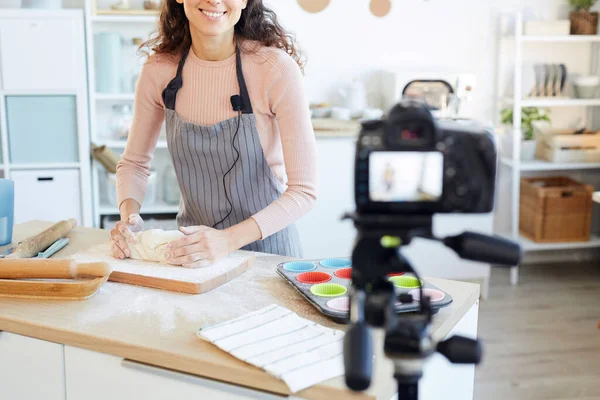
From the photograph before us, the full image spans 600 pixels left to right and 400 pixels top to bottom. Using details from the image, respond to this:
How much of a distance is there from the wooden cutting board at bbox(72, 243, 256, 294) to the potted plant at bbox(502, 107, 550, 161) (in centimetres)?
279

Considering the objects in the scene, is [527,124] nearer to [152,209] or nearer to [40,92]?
[152,209]

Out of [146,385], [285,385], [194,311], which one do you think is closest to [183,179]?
[194,311]

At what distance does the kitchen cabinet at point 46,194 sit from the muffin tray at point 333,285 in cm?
235

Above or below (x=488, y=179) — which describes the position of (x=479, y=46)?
above

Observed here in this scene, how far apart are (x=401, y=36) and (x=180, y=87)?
2532 millimetres

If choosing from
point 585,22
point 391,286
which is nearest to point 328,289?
point 391,286

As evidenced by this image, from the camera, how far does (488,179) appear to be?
81 cm

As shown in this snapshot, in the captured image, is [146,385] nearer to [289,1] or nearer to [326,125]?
[326,125]

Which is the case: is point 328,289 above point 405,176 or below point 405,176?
below

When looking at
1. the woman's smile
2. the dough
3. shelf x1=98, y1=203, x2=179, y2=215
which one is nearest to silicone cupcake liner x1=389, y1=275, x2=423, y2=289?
the dough

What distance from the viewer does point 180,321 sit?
140 centimetres

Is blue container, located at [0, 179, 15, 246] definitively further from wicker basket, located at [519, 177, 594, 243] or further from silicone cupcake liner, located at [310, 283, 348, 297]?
wicker basket, located at [519, 177, 594, 243]

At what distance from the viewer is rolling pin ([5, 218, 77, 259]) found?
1725mm

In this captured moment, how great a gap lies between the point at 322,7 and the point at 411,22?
527 mm
